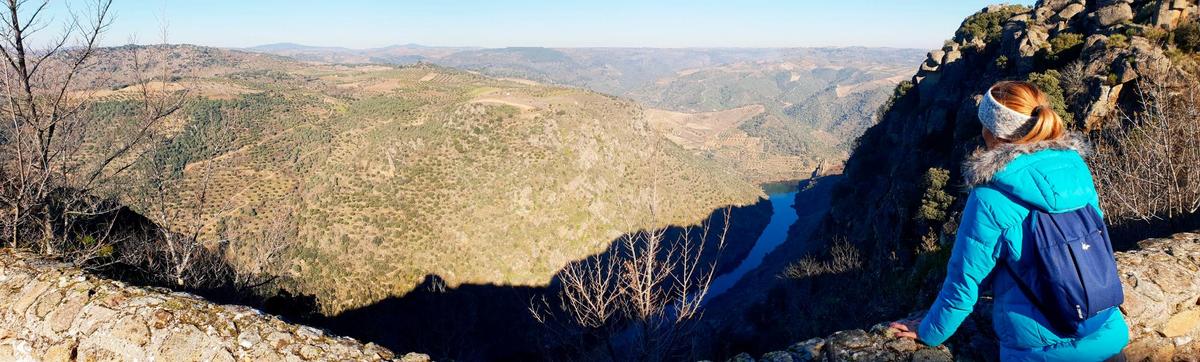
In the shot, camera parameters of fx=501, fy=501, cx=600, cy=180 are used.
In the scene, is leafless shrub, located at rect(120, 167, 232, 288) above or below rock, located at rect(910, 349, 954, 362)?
below

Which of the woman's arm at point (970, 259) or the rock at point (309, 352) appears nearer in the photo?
the woman's arm at point (970, 259)

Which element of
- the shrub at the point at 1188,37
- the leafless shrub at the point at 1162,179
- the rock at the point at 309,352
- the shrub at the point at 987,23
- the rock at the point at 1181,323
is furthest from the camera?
the shrub at the point at 987,23

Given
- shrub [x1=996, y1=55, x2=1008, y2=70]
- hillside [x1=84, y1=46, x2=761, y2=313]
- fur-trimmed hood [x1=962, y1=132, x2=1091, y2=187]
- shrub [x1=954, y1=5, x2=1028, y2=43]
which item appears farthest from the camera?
hillside [x1=84, y1=46, x2=761, y2=313]

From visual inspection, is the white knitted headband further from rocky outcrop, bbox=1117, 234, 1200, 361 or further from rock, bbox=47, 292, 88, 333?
rock, bbox=47, 292, 88, 333

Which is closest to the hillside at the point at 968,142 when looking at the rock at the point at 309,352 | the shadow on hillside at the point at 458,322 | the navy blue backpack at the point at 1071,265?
the navy blue backpack at the point at 1071,265

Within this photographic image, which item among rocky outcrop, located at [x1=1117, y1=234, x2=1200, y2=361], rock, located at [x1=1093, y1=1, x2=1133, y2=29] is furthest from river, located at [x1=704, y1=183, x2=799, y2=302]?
rocky outcrop, located at [x1=1117, y1=234, x2=1200, y2=361]

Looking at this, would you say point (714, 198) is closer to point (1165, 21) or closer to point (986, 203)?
point (1165, 21)

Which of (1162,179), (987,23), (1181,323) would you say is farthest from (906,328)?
(987,23)

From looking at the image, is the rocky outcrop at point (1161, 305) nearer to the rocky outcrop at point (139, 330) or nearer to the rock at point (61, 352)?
the rocky outcrop at point (139, 330)
